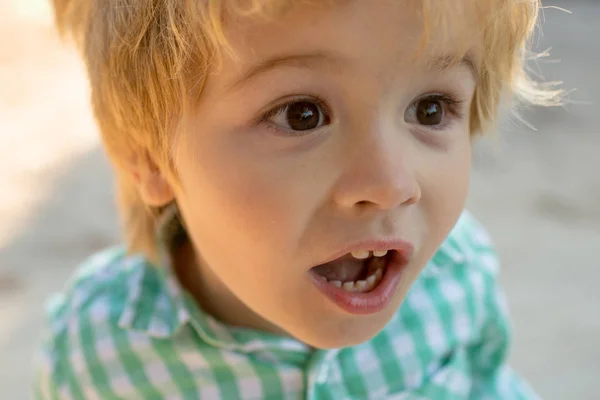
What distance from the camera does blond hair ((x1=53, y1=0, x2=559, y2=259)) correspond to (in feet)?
1.70

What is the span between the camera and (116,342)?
28.0 inches

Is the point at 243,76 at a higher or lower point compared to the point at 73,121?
lower

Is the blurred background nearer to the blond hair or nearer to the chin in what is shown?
the blond hair

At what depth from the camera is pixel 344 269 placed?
0.59m

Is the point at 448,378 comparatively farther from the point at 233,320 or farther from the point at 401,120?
the point at 401,120

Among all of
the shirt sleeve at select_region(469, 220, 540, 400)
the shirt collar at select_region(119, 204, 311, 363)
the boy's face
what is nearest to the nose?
the boy's face

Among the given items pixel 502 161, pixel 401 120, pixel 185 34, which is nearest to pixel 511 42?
pixel 401 120

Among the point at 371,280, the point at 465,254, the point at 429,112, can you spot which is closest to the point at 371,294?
the point at 371,280

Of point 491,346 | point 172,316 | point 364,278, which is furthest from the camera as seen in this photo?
point 491,346

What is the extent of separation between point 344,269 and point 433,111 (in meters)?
0.13

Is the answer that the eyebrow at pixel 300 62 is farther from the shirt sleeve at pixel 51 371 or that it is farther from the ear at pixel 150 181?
the shirt sleeve at pixel 51 371

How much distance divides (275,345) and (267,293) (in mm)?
115

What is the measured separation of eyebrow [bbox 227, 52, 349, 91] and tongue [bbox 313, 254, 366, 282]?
0.48 feet

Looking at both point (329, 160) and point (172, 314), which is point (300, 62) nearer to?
point (329, 160)
